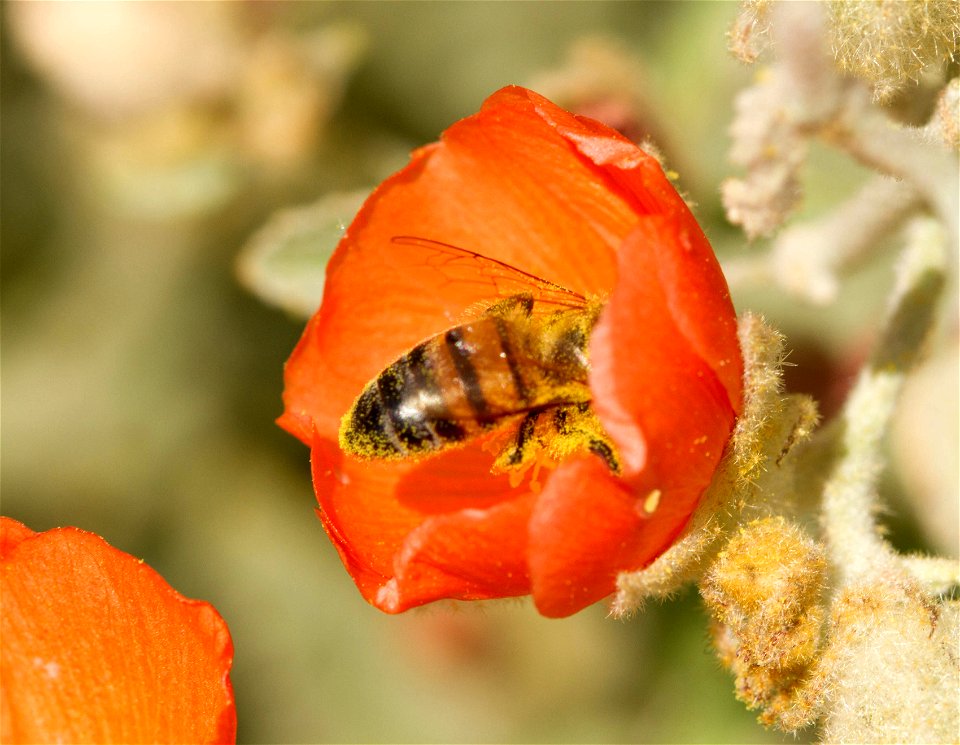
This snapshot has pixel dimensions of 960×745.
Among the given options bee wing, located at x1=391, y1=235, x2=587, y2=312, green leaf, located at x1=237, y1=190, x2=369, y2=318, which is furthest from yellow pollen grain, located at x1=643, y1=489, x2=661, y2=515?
green leaf, located at x1=237, y1=190, x2=369, y2=318

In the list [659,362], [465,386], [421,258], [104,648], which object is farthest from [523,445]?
[104,648]

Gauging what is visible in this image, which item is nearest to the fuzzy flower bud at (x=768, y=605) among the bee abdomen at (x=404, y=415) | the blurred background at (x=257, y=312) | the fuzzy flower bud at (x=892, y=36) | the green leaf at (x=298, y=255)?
the bee abdomen at (x=404, y=415)

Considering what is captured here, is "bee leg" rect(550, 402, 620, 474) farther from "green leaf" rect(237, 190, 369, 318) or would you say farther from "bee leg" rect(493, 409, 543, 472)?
"green leaf" rect(237, 190, 369, 318)

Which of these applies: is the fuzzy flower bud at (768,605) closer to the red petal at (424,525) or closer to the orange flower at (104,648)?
the red petal at (424,525)

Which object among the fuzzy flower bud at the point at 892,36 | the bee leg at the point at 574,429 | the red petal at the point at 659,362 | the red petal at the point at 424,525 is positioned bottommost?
the red petal at the point at 424,525

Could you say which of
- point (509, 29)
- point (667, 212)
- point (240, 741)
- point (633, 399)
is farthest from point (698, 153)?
point (240, 741)

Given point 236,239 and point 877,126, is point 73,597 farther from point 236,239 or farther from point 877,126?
point 236,239

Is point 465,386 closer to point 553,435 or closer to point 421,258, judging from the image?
point 553,435
